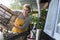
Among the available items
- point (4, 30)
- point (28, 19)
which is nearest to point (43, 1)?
point (28, 19)

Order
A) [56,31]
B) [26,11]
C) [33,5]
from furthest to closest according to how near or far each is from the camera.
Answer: [33,5], [26,11], [56,31]

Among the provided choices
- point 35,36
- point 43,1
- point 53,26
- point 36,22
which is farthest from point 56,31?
point 43,1

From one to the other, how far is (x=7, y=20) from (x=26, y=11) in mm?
772

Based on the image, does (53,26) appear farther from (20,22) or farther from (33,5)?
(33,5)

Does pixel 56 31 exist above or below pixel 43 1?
below

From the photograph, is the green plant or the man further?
the green plant

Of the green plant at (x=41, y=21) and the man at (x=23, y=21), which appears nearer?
the man at (x=23, y=21)

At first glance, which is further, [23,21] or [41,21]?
[41,21]

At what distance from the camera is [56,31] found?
2.99 metres

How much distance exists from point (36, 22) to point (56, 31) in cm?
100

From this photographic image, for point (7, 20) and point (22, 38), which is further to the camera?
point (7, 20)

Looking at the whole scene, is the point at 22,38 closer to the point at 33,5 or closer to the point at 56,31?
the point at 56,31

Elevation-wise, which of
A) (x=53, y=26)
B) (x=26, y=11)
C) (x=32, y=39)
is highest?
(x=26, y=11)

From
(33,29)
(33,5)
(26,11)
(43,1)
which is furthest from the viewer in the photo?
(33,5)
